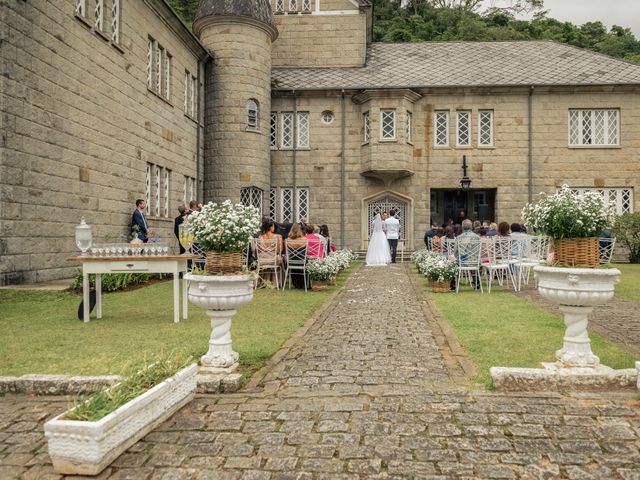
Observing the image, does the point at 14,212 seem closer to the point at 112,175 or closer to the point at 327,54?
the point at 112,175

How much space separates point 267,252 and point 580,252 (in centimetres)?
819

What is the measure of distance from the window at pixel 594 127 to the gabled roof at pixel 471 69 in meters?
1.25

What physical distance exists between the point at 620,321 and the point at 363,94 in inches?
684

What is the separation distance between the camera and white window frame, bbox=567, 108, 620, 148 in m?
24.3

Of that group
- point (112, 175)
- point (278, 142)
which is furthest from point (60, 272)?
point (278, 142)

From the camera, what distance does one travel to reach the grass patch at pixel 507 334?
5832mm

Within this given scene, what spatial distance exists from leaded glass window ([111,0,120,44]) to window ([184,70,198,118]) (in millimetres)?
5059

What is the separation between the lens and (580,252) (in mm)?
5152

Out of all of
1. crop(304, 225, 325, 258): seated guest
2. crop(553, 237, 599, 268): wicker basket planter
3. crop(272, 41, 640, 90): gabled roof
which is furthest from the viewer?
crop(272, 41, 640, 90): gabled roof

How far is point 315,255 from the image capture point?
13.2 meters

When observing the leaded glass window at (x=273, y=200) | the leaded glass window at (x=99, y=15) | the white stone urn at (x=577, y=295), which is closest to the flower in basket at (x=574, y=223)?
the white stone urn at (x=577, y=295)

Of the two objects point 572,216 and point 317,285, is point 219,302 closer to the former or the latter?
point 572,216

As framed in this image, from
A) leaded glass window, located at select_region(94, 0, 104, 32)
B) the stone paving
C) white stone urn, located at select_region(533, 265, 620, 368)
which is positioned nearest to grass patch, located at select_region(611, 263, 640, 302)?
white stone urn, located at select_region(533, 265, 620, 368)

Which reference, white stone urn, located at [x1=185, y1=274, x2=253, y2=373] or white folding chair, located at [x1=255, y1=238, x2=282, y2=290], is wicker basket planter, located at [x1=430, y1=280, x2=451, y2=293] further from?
white stone urn, located at [x1=185, y1=274, x2=253, y2=373]
